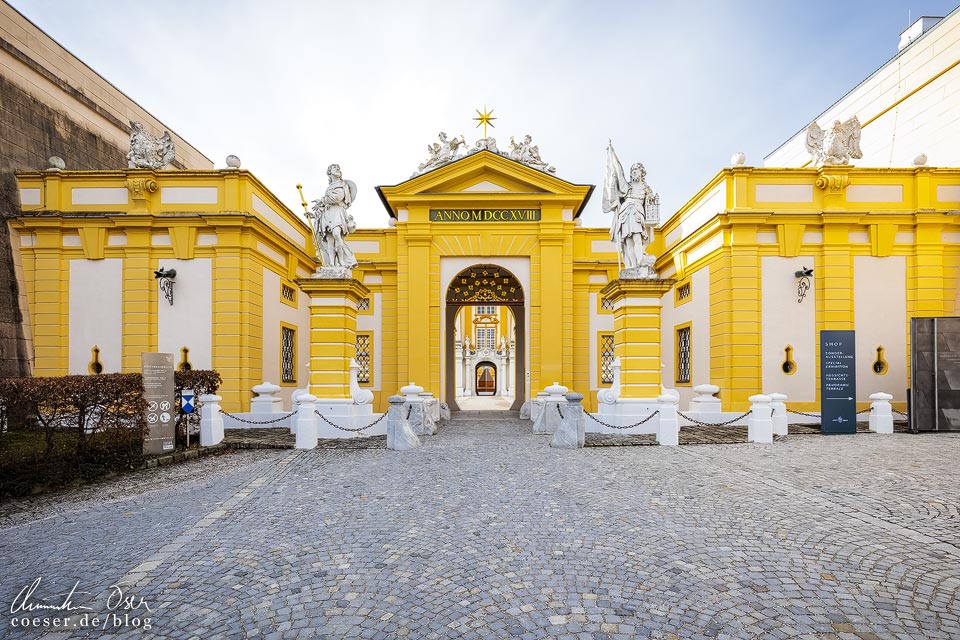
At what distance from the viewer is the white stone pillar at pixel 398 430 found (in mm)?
9766

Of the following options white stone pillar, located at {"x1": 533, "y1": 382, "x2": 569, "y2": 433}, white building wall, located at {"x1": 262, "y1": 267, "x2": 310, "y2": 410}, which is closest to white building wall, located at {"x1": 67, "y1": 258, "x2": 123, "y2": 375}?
white building wall, located at {"x1": 262, "y1": 267, "x2": 310, "y2": 410}

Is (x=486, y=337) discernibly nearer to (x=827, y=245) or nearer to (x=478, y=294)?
(x=478, y=294)

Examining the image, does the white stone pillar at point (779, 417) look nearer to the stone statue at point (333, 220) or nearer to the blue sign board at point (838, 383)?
the blue sign board at point (838, 383)

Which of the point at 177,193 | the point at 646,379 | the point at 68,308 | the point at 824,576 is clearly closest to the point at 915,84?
the point at 646,379

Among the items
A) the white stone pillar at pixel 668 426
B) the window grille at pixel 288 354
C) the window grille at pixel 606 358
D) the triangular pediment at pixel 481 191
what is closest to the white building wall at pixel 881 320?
the window grille at pixel 606 358

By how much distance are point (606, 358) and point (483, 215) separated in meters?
6.17

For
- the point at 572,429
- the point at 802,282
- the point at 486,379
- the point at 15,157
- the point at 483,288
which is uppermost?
the point at 15,157

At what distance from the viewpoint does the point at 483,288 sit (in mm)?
19203

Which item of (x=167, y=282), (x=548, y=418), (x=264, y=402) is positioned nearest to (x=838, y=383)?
(x=548, y=418)

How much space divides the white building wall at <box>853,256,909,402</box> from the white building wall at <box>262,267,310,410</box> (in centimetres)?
1593

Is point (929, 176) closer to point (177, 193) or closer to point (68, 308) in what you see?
point (177, 193)

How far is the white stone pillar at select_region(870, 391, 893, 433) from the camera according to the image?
11.8 m

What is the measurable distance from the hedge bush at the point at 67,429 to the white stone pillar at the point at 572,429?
22.4ft

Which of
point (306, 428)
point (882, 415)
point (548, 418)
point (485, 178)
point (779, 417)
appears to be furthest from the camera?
point (485, 178)
